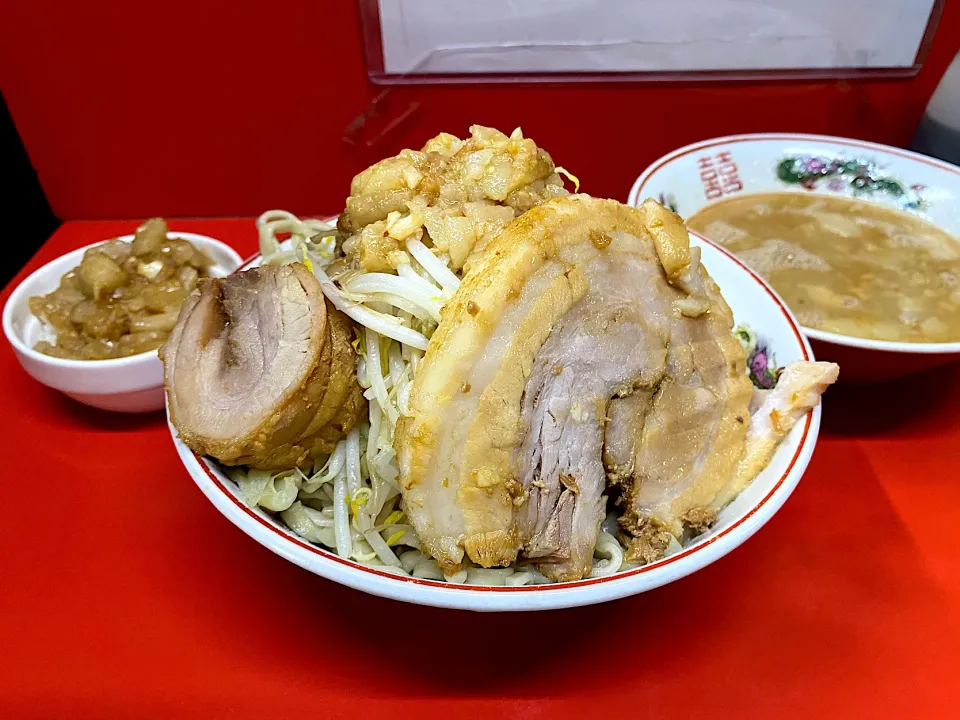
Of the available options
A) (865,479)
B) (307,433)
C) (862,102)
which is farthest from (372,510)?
(862,102)

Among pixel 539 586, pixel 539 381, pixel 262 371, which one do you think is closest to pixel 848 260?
pixel 539 381

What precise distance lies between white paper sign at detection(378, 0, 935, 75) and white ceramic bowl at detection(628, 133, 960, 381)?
38cm

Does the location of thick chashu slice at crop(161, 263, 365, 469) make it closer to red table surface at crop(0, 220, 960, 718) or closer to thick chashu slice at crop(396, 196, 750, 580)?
thick chashu slice at crop(396, 196, 750, 580)

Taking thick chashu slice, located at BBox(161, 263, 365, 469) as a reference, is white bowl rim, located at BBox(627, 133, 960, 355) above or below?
below

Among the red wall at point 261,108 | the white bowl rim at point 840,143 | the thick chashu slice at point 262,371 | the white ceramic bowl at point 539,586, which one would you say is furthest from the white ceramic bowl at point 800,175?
the thick chashu slice at point 262,371

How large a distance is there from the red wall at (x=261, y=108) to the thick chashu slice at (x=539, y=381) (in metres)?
1.62

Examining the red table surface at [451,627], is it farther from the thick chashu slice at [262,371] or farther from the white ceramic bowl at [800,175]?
the white ceramic bowl at [800,175]

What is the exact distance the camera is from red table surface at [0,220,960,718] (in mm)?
1323

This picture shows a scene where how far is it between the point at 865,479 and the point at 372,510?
4.23 feet

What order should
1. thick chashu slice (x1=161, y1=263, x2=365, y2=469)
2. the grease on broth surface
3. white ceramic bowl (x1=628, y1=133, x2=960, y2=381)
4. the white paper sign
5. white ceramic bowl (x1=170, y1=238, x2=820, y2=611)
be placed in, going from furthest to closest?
the white paper sign, white ceramic bowl (x1=628, y1=133, x2=960, y2=381), the grease on broth surface, thick chashu slice (x1=161, y1=263, x2=365, y2=469), white ceramic bowl (x1=170, y1=238, x2=820, y2=611)

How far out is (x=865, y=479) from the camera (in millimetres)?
1793

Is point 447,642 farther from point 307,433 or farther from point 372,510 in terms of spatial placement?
point 307,433

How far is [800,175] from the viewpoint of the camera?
2512 mm

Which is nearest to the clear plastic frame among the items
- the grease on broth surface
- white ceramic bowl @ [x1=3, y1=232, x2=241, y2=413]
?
the grease on broth surface
